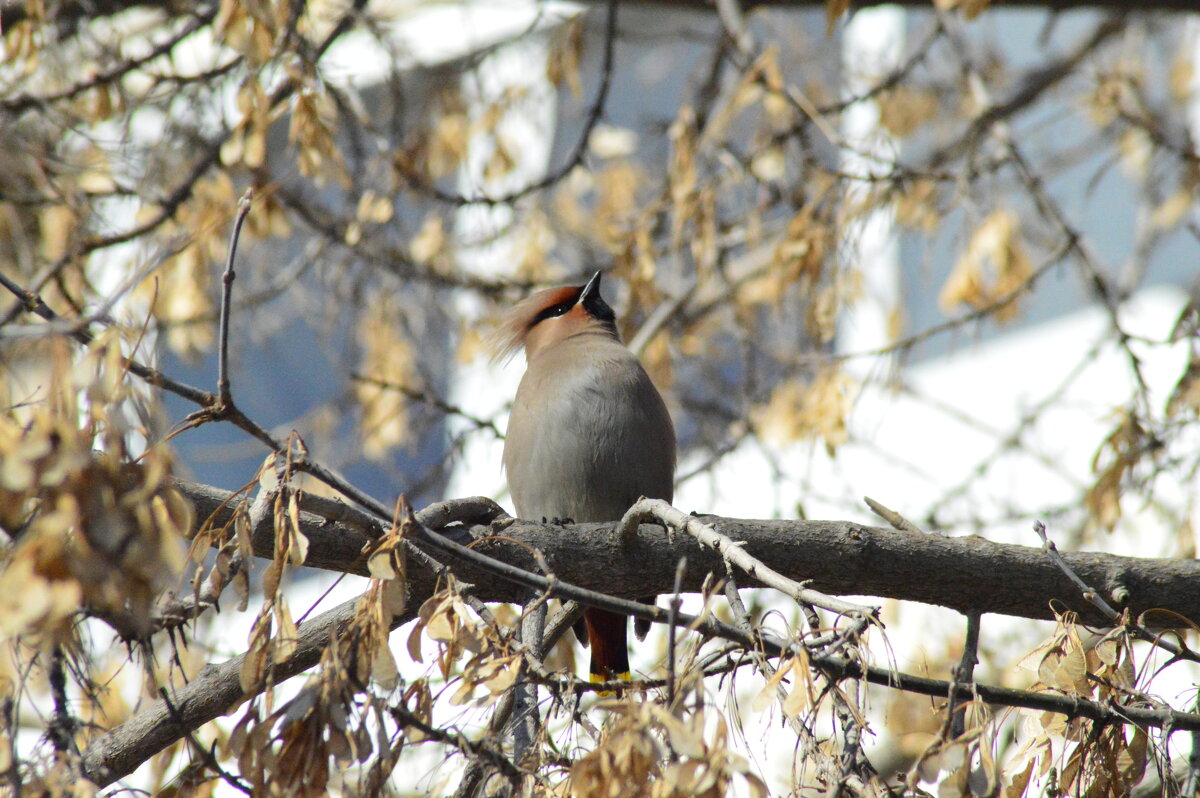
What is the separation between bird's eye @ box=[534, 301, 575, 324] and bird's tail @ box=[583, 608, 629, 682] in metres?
1.39

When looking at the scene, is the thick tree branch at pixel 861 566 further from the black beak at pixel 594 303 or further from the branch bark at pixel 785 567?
the black beak at pixel 594 303

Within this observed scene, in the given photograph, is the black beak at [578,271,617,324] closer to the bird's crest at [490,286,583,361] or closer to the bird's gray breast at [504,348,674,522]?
the bird's crest at [490,286,583,361]

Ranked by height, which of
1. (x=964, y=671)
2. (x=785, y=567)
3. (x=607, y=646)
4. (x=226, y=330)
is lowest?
(x=964, y=671)

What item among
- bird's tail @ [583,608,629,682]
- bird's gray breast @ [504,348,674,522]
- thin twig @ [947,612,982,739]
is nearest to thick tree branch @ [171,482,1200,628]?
thin twig @ [947,612,982,739]

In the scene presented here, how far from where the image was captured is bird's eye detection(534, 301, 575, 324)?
4570 millimetres

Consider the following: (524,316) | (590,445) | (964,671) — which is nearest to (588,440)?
(590,445)

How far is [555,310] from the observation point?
15.0 feet

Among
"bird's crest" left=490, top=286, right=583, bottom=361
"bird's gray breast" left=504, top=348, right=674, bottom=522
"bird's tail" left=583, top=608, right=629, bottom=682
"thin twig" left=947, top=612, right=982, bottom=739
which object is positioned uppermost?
"bird's crest" left=490, top=286, right=583, bottom=361

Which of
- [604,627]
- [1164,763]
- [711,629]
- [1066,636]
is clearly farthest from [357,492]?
[604,627]

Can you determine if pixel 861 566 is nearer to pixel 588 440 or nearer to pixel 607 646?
pixel 607 646

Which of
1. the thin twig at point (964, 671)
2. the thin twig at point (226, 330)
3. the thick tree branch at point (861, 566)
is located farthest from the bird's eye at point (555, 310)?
the thin twig at point (226, 330)

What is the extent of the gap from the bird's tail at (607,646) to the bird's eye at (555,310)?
1388mm

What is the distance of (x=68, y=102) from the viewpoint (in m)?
4.02

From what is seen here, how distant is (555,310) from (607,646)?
1.48m
